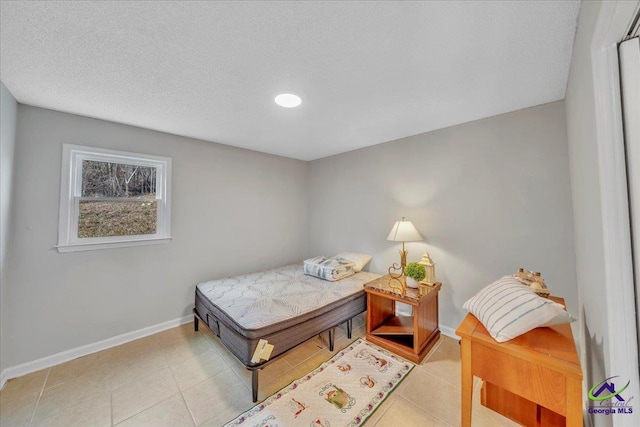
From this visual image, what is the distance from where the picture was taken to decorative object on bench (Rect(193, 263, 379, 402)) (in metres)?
1.73

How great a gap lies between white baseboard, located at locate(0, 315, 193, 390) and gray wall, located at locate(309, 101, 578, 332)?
2.47 m

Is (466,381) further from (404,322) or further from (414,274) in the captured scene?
(404,322)

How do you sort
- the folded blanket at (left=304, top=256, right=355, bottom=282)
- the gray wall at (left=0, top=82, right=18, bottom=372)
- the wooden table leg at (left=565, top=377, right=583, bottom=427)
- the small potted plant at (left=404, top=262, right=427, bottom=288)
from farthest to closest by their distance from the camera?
the folded blanket at (left=304, top=256, right=355, bottom=282), the small potted plant at (left=404, top=262, right=427, bottom=288), the gray wall at (left=0, top=82, right=18, bottom=372), the wooden table leg at (left=565, top=377, right=583, bottom=427)

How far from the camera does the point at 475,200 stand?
228 cm

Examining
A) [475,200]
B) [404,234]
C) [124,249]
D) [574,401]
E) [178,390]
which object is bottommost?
[178,390]

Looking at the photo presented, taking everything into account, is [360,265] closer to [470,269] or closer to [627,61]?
[470,269]

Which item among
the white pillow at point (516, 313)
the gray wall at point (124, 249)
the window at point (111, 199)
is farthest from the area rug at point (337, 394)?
the window at point (111, 199)

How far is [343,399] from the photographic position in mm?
1631

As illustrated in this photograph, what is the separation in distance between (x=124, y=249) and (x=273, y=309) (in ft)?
5.54

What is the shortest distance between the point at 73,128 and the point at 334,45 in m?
2.45

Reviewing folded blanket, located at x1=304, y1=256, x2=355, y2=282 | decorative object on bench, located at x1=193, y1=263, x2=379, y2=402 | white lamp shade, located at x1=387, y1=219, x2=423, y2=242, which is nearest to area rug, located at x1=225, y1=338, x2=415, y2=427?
decorative object on bench, located at x1=193, y1=263, x2=379, y2=402

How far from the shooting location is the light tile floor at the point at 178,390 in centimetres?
148

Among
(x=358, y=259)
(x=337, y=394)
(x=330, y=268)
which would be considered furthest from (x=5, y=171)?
(x=358, y=259)

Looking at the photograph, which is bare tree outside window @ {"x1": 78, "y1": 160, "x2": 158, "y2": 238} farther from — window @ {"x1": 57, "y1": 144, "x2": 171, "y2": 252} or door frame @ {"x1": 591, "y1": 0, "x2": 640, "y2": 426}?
door frame @ {"x1": 591, "y1": 0, "x2": 640, "y2": 426}
